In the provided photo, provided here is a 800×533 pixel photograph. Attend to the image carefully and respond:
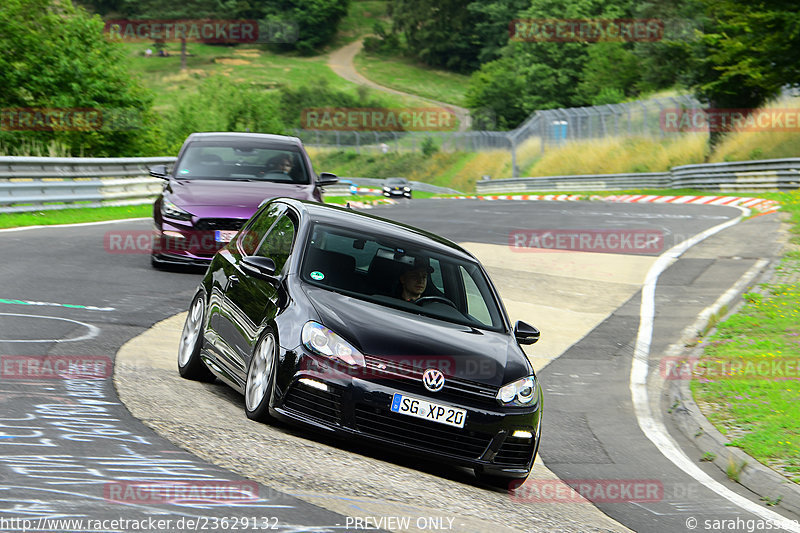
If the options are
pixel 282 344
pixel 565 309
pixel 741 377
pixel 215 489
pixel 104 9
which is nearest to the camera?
pixel 215 489

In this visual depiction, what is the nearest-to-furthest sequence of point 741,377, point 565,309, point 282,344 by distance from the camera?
point 282,344 < point 741,377 < point 565,309

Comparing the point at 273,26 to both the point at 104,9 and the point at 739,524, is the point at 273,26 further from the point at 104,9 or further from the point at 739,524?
the point at 739,524

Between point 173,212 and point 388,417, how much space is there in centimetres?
834

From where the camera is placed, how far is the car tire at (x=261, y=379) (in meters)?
7.35

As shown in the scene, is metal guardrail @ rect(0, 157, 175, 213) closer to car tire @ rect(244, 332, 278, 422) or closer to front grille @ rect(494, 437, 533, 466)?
car tire @ rect(244, 332, 278, 422)

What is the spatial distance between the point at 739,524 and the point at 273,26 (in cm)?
15983

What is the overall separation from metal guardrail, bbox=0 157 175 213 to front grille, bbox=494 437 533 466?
1511cm

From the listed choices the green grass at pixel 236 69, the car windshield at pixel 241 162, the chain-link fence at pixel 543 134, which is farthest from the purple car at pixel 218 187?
the green grass at pixel 236 69

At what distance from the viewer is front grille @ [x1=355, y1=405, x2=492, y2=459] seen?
22.9 ft

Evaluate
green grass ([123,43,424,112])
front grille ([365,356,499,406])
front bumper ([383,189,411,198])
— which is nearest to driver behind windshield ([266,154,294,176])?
front grille ([365,356,499,406])

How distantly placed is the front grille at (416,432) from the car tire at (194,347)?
2.43 m

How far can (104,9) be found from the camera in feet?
572

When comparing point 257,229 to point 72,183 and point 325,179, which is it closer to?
point 325,179

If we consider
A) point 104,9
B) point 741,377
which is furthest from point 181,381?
point 104,9
